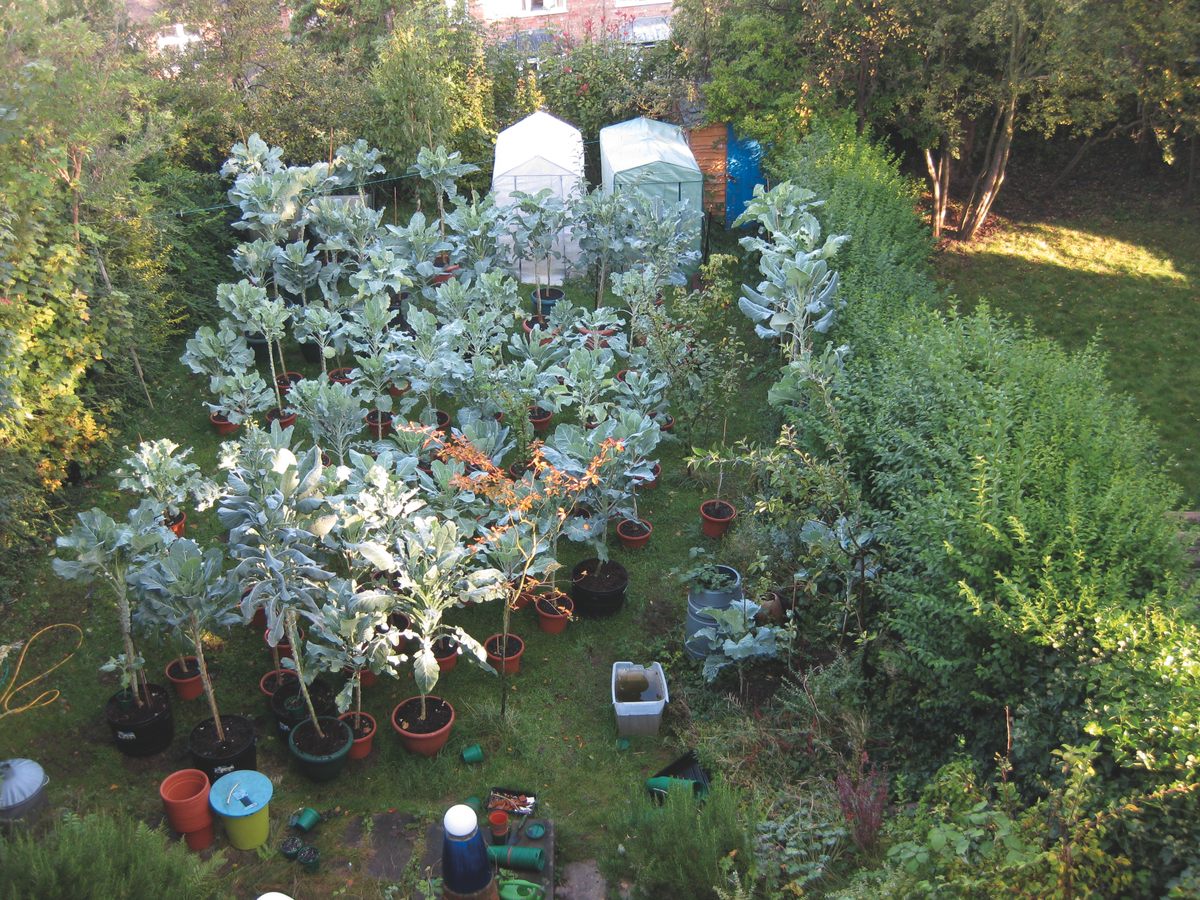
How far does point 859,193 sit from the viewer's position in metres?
12.0

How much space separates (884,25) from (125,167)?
1225 cm

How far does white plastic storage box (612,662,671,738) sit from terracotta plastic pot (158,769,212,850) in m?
2.88

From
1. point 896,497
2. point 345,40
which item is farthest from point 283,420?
point 345,40

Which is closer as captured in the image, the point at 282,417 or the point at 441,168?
the point at 282,417

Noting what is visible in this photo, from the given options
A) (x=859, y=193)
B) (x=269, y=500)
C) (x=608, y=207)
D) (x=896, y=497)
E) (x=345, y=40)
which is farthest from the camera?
(x=345, y=40)

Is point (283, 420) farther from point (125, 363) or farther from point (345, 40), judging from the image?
point (345, 40)

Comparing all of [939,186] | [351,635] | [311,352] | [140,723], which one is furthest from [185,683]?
[939,186]

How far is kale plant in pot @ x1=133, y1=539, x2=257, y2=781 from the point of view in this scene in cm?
623

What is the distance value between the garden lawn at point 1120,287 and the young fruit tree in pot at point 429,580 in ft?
27.2

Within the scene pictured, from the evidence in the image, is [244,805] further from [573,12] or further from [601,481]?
[573,12]

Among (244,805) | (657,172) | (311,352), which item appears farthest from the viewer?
(657,172)

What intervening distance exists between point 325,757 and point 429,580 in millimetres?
1453

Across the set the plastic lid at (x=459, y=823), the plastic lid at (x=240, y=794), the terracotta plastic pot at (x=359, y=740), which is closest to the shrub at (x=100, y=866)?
the plastic lid at (x=240, y=794)

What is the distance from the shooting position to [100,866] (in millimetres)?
4426
